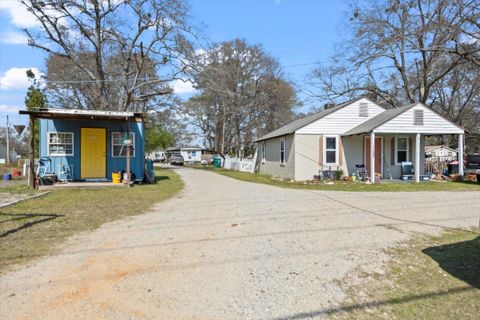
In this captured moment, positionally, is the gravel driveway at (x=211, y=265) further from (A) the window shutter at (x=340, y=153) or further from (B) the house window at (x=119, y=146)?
(A) the window shutter at (x=340, y=153)

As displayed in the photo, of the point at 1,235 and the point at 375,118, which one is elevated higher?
the point at 375,118

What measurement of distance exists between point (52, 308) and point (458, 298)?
3872mm

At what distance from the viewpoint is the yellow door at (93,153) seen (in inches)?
583

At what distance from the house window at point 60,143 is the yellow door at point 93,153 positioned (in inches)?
20.1

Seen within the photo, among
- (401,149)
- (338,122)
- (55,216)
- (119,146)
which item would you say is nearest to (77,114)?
(119,146)

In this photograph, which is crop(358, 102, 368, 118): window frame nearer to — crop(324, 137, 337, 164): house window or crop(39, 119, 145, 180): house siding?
crop(324, 137, 337, 164): house window

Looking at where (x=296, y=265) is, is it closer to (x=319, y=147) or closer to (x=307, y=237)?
(x=307, y=237)

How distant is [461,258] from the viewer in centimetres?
461

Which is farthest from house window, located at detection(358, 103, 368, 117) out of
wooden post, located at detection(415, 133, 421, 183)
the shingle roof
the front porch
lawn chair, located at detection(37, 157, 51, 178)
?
lawn chair, located at detection(37, 157, 51, 178)

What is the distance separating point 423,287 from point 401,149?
16006 millimetres

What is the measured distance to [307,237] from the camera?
5.72 metres

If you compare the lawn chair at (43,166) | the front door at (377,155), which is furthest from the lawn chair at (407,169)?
the lawn chair at (43,166)

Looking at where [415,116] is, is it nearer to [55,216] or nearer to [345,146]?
[345,146]

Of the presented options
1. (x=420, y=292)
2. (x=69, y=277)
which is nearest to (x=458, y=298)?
(x=420, y=292)
